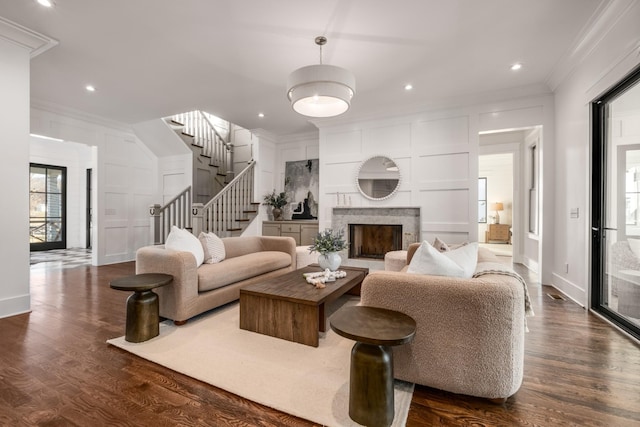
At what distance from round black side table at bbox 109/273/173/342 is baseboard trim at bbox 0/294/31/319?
5.43ft

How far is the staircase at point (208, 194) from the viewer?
545 centimetres

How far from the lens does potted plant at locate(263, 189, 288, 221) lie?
21.2ft

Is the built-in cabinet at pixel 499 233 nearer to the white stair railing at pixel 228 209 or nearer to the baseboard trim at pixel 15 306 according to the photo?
the white stair railing at pixel 228 209

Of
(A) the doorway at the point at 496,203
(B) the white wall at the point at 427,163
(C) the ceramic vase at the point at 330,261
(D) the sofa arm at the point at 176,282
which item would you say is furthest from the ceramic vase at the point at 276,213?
(A) the doorway at the point at 496,203

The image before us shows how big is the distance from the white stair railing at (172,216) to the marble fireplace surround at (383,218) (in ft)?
A: 10.5

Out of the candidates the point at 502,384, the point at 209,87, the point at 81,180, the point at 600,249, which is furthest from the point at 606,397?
the point at 81,180

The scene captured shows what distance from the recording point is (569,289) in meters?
3.62

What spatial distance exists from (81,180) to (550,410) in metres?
10.6

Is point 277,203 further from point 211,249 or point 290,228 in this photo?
point 211,249

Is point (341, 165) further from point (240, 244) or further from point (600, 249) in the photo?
point (600, 249)

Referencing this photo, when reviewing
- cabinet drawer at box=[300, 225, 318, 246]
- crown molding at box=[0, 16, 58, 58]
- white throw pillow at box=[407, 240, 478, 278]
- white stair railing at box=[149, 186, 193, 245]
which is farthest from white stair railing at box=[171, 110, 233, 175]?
white throw pillow at box=[407, 240, 478, 278]

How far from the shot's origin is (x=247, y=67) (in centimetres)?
367

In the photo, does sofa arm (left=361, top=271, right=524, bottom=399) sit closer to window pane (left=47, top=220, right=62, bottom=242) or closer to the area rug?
the area rug

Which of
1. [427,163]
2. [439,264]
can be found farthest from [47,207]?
[439,264]
